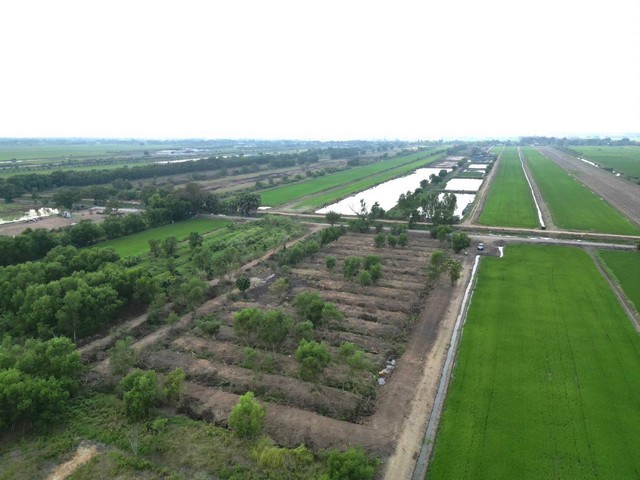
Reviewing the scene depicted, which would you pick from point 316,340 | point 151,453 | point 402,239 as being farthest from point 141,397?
point 402,239

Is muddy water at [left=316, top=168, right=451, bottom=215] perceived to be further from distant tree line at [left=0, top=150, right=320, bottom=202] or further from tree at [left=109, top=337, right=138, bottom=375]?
tree at [left=109, top=337, right=138, bottom=375]

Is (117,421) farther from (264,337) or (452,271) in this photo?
(452,271)

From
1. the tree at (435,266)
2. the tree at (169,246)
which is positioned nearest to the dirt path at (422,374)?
the tree at (435,266)

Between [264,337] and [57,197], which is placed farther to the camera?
[57,197]

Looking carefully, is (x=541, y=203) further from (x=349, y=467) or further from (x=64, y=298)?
(x=64, y=298)

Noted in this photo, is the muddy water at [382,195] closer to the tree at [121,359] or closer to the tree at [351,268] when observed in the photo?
the tree at [351,268]

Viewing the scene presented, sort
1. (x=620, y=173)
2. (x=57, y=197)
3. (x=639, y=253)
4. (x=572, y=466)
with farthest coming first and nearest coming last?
1. (x=620, y=173)
2. (x=57, y=197)
3. (x=639, y=253)
4. (x=572, y=466)

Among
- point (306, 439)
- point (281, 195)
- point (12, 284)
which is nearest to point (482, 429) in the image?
point (306, 439)

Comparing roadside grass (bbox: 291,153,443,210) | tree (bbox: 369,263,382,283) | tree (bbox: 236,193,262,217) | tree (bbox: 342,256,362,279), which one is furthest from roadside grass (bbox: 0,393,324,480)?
roadside grass (bbox: 291,153,443,210)
